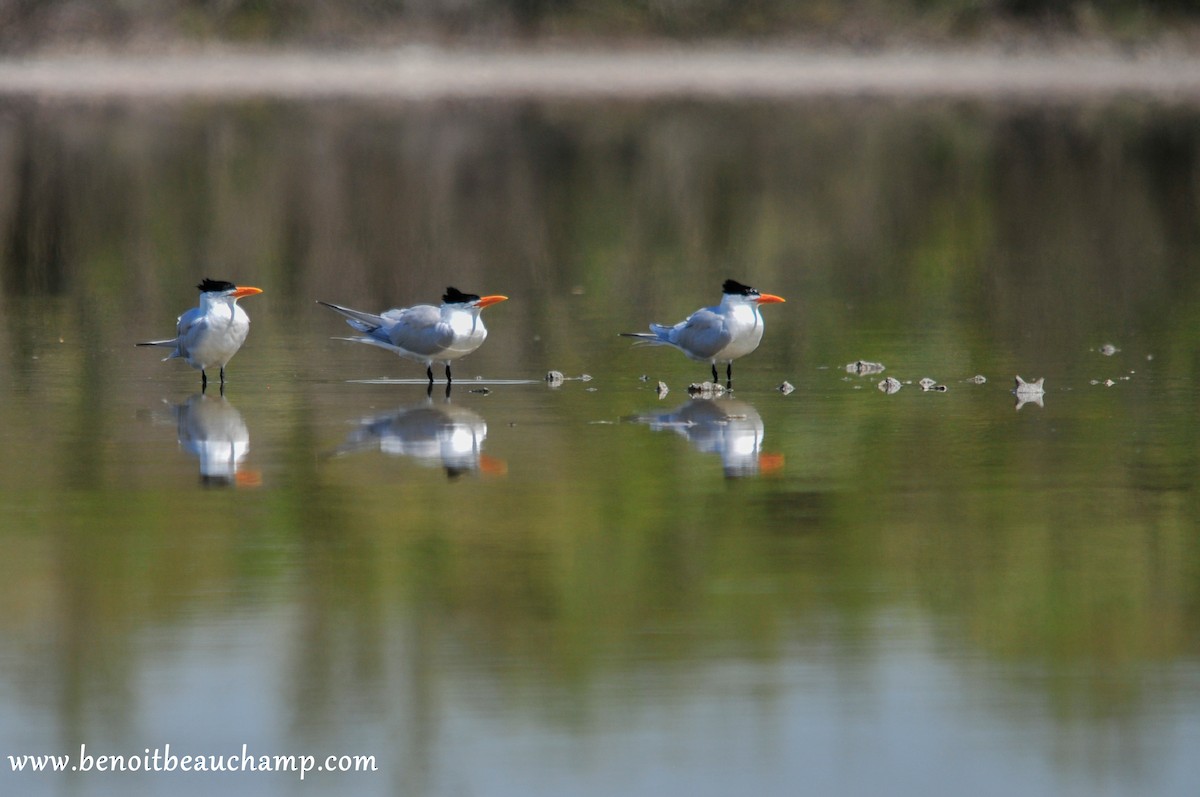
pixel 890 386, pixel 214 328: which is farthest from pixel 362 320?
pixel 890 386

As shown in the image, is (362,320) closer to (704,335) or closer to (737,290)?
(704,335)

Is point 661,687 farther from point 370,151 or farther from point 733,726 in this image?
point 370,151

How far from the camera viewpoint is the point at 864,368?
1270 cm

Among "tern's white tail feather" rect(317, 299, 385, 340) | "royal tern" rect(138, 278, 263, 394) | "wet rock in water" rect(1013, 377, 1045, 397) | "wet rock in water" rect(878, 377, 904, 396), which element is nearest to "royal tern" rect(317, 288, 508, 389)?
"tern's white tail feather" rect(317, 299, 385, 340)

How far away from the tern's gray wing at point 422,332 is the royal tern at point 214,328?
750 millimetres

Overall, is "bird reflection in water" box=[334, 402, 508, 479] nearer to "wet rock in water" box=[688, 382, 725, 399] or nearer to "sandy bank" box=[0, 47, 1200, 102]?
"wet rock in water" box=[688, 382, 725, 399]

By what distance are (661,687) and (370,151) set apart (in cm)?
2792

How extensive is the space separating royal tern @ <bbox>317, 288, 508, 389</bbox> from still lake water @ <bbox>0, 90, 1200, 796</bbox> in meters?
0.22

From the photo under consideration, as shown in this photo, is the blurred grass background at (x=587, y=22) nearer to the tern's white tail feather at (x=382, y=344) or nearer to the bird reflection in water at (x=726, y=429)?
the tern's white tail feather at (x=382, y=344)

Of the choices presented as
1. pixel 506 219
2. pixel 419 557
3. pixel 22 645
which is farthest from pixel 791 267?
pixel 22 645

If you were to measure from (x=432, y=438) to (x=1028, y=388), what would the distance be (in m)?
3.05

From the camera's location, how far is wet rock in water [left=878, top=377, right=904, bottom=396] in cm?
1195

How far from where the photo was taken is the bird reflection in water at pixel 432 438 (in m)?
9.88

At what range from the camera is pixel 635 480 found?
30.9ft
